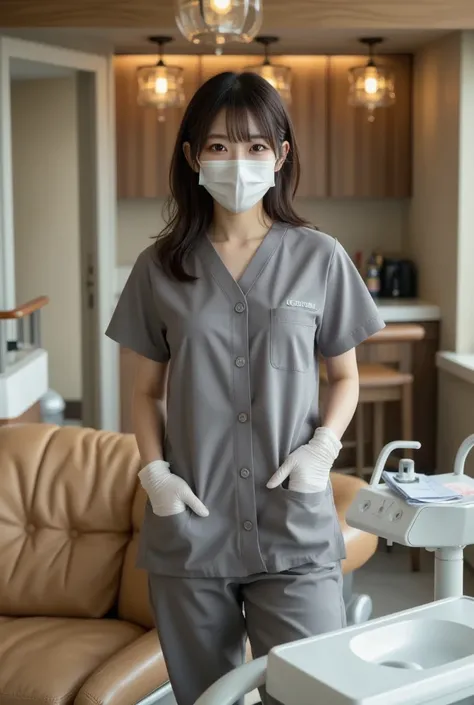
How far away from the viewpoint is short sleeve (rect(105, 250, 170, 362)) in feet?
5.82

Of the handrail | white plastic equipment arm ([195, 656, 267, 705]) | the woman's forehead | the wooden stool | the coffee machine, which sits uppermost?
the woman's forehead

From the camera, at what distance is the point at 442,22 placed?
15.5 feet

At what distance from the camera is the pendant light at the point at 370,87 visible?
535 cm

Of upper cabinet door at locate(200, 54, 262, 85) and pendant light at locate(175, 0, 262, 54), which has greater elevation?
upper cabinet door at locate(200, 54, 262, 85)

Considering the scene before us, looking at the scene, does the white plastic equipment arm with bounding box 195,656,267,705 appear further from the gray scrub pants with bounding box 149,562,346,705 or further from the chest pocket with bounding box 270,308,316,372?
the chest pocket with bounding box 270,308,316,372

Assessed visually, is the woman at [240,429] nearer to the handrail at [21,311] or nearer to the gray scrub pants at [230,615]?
the gray scrub pants at [230,615]

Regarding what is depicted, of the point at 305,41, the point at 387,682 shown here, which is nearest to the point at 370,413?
the point at 305,41

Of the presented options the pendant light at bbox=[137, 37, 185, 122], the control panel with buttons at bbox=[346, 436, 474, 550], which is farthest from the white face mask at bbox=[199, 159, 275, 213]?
the pendant light at bbox=[137, 37, 185, 122]

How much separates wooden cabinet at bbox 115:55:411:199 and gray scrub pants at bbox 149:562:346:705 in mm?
4298

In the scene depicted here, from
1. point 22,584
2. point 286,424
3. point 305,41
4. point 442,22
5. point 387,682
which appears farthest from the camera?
point 305,41

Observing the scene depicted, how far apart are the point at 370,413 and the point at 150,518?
3914mm

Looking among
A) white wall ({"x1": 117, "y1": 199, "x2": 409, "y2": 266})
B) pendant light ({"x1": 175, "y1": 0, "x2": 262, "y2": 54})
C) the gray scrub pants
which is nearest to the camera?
the gray scrub pants

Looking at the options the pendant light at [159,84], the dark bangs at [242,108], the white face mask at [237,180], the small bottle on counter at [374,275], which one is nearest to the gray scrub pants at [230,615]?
the white face mask at [237,180]

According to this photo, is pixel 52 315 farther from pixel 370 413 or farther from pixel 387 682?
pixel 387 682
